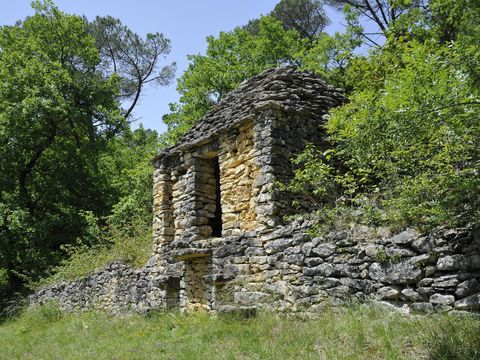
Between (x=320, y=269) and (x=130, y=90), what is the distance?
908 inches

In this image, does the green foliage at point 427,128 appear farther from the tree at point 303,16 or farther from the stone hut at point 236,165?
the tree at point 303,16

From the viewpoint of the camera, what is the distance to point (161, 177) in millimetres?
10492

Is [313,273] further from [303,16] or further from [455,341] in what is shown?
[303,16]

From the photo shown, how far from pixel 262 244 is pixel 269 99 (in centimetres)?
273

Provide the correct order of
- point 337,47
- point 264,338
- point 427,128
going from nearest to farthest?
point 427,128, point 264,338, point 337,47

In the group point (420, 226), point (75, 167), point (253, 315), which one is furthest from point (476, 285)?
point (75, 167)

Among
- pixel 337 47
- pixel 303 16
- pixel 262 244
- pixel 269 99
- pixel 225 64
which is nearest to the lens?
pixel 262 244

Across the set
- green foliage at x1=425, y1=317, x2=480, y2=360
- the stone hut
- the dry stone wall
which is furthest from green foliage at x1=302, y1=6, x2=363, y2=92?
green foliage at x1=425, y1=317, x2=480, y2=360

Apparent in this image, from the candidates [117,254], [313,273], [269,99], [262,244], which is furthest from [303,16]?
[313,273]

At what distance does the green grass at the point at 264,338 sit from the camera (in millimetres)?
3957

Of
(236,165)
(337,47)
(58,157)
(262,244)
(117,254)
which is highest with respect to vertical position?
(337,47)

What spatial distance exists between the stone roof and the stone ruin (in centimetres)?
3

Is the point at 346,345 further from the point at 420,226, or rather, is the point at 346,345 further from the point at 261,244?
the point at 261,244

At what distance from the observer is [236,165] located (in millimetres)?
→ 8609
